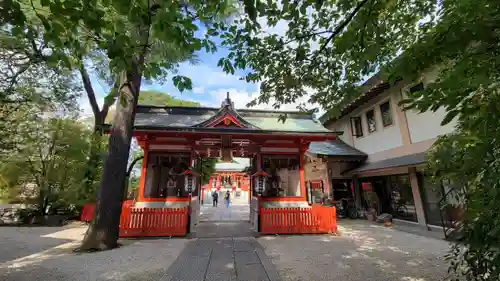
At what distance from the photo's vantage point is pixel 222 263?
16.3 feet

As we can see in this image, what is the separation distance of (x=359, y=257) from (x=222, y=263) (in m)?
3.31

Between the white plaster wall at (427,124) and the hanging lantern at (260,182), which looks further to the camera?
the hanging lantern at (260,182)

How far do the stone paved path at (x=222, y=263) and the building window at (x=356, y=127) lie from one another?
9748 mm

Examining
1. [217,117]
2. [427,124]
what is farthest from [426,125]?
[217,117]

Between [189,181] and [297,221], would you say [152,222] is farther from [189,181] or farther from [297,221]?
[297,221]

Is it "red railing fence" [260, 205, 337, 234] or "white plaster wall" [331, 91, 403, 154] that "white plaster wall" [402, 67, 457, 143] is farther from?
"red railing fence" [260, 205, 337, 234]

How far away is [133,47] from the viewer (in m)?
2.23

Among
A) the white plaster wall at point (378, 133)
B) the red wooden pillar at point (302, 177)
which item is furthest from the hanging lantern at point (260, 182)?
the white plaster wall at point (378, 133)

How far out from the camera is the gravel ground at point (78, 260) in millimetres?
4285

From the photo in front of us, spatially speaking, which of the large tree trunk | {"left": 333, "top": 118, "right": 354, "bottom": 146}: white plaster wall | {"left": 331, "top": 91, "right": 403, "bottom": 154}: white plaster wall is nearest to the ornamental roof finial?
the large tree trunk

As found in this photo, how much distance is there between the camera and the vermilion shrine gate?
25.9ft

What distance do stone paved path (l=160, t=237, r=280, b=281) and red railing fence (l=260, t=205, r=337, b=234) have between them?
1.39 meters

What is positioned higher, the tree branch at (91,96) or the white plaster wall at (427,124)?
the tree branch at (91,96)

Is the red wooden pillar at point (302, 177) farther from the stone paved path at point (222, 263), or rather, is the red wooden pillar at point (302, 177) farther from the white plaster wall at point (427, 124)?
the white plaster wall at point (427, 124)
